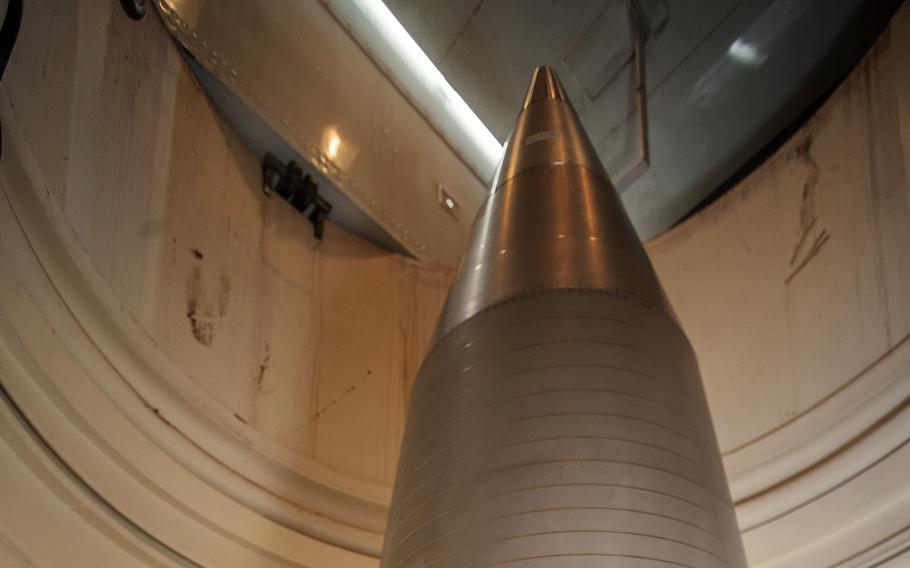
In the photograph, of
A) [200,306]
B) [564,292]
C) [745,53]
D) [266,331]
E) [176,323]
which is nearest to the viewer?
[564,292]

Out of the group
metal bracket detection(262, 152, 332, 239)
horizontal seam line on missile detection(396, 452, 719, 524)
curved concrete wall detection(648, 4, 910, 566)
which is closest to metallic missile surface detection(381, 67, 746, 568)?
horizontal seam line on missile detection(396, 452, 719, 524)

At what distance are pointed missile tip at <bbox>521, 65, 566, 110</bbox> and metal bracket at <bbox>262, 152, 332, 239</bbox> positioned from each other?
645 mm

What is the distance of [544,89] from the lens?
2623 mm

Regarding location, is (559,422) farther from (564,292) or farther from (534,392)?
(564,292)

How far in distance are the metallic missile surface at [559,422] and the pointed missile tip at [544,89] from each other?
657 millimetres

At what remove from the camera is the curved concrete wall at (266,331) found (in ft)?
6.13

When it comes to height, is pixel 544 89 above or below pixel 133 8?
above

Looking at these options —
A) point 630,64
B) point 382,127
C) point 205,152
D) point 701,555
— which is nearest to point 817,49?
point 630,64

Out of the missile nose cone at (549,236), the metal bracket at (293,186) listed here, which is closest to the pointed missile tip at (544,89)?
the missile nose cone at (549,236)

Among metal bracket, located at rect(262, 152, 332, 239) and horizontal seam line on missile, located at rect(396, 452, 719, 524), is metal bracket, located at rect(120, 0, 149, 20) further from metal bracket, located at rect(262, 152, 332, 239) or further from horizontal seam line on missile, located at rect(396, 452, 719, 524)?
horizontal seam line on missile, located at rect(396, 452, 719, 524)

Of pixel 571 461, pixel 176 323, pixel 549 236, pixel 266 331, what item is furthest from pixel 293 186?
pixel 571 461

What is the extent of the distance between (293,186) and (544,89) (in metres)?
0.73

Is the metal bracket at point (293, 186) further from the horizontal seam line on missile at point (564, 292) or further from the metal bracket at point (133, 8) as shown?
the horizontal seam line on missile at point (564, 292)

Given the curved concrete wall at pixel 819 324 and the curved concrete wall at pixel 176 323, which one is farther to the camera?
the curved concrete wall at pixel 819 324
